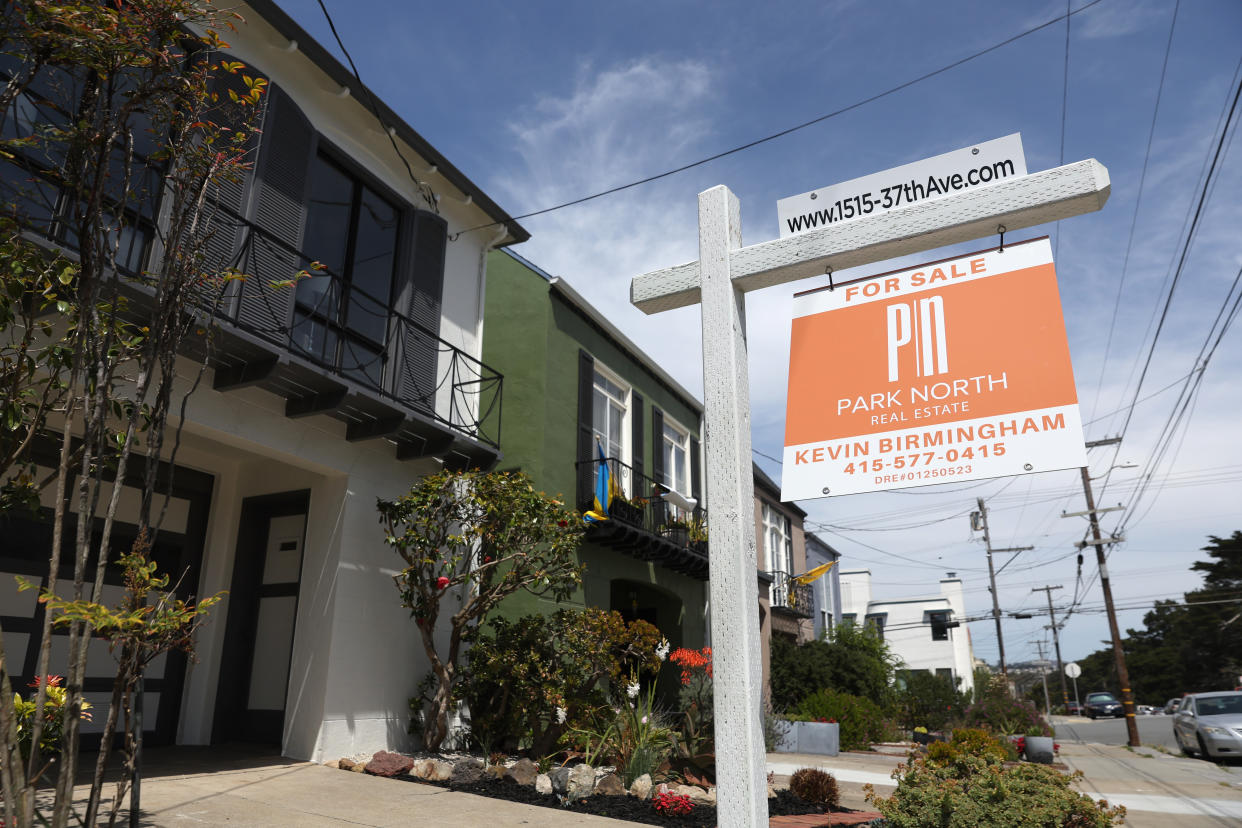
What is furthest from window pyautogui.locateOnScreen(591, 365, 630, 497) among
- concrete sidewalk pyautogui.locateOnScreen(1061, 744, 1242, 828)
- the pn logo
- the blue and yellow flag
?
the pn logo

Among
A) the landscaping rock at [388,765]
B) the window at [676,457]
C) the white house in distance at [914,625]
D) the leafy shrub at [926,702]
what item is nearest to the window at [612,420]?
the window at [676,457]

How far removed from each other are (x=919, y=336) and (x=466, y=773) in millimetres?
6249

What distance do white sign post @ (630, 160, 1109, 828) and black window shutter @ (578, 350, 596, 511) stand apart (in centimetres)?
867

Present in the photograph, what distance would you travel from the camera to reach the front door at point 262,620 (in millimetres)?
8680

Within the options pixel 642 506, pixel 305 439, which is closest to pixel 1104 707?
pixel 642 506

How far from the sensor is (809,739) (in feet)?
47.6

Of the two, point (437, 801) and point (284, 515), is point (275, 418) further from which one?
point (437, 801)

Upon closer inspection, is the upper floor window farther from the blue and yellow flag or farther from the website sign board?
the website sign board

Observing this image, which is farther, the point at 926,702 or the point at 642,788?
the point at 926,702

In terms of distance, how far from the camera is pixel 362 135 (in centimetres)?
973

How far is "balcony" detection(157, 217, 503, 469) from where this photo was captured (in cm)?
731

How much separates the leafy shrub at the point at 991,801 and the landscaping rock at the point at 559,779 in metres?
2.92

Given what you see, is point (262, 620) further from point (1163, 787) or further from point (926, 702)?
point (926, 702)

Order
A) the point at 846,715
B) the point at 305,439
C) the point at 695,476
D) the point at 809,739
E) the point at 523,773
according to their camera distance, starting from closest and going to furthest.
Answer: the point at 523,773
the point at 305,439
the point at 809,739
the point at 846,715
the point at 695,476
